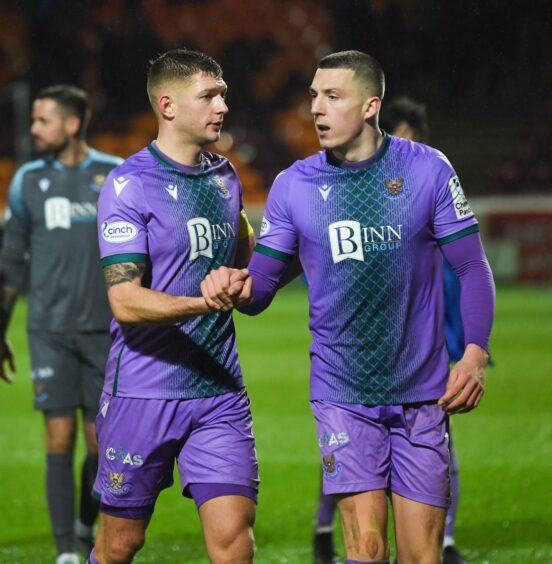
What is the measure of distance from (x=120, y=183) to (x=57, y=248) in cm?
186

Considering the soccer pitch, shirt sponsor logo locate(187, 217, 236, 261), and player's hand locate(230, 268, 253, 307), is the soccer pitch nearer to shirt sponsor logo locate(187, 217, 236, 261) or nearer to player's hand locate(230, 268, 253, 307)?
shirt sponsor logo locate(187, 217, 236, 261)

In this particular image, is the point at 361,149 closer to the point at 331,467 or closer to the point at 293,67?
the point at 331,467

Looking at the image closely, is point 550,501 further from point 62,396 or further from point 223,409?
point 223,409

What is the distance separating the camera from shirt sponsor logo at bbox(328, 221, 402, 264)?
3959 mm

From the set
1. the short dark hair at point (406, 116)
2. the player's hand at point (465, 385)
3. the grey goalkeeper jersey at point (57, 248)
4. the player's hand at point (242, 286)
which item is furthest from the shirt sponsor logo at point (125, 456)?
the short dark hair at point (406, 116)

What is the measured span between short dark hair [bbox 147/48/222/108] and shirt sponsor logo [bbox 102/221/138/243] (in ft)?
1.67

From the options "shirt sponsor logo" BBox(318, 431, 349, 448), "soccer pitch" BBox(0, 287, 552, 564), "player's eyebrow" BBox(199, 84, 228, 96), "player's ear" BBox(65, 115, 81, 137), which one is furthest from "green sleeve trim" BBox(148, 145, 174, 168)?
"soccer pitch" BBox(0, 287, 552, 564)

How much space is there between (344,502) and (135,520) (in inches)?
30.4

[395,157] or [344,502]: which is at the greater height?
[395,157]

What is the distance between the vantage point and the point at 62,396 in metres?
5.77

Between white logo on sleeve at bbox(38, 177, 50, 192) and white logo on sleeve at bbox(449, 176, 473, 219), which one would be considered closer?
white logo on sleeve at bbox(449, 176, 473, 219)

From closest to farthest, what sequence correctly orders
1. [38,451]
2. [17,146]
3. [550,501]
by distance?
[550,501] → [38,451] → [17,146]

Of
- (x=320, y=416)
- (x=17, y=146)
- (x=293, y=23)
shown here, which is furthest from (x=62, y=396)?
(x=293, y=23)

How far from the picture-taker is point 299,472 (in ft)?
26.1
